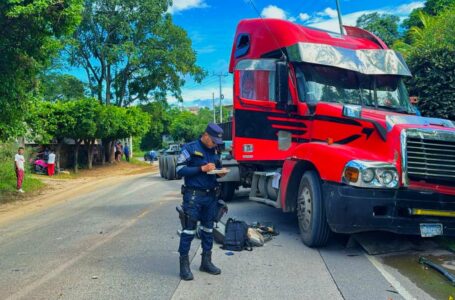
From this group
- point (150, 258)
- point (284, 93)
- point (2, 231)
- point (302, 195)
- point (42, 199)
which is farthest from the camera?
point (42, 199)

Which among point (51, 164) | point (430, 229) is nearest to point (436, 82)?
point (430, 229)

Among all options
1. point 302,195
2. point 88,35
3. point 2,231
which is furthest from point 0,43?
point 88,35

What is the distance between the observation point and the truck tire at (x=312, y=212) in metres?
6.42

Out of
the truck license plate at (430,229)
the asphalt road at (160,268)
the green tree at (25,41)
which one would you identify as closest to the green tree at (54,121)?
the green tree at (25,41)

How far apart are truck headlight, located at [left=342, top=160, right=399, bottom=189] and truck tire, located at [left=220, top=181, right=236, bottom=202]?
19.5ft

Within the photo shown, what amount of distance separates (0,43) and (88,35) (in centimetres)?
2441

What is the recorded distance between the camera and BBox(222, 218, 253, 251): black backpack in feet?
21.9

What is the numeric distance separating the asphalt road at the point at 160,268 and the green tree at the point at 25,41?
4290 millimetres

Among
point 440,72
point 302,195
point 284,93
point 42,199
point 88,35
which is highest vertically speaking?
point 88,35

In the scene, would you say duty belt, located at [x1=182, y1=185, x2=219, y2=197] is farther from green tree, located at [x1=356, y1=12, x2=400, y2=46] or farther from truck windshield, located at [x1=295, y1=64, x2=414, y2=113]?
green tree, located at [x1=356, y1=12, x2=400, y2=46]

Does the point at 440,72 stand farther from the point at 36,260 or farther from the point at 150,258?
the point at 36,260

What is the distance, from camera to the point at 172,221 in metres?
9.18

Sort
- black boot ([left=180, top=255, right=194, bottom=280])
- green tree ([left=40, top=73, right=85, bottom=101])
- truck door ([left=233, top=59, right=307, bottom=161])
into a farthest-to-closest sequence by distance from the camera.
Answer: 1. green tree ([left=40, top=73, right=85, bottom=101])
2. truck door ([left=233, top=59, right=307, bottom=161])
3. black boot ([left=180, top=255, right=194, bottom=280])

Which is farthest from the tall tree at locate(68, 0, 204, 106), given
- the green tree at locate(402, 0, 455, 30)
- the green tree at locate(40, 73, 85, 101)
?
the green tree at locate(402, 0, 455, 30)
